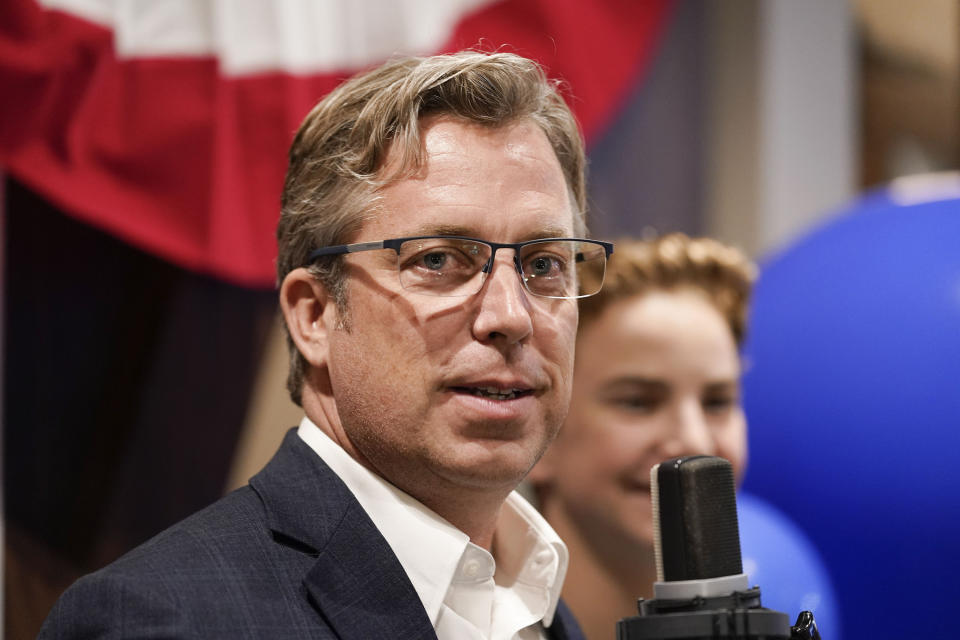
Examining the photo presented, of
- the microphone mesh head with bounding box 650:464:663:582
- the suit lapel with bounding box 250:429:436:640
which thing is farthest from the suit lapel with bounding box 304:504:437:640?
the microphone mesh head with bounding box 650:464:663:582

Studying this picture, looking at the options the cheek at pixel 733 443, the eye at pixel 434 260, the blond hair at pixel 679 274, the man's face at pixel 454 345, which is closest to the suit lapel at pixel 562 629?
the man's face at pixel 454 345

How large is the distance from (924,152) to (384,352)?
16.2 ft

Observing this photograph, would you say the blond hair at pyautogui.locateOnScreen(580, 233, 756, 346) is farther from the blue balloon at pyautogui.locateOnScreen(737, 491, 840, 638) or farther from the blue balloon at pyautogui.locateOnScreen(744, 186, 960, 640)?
the blue balloon at pyautogui.locateOnScreen(737, 491, 840, 638)

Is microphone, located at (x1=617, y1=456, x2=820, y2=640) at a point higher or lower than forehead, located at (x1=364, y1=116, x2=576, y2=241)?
lower

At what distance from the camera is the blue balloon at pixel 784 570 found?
Result: 222 cm

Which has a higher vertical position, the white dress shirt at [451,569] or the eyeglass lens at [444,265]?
the eyeglass lens at [444,265]

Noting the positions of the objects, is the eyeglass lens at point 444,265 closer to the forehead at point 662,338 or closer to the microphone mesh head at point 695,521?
the microphone mesh head at point 695,521

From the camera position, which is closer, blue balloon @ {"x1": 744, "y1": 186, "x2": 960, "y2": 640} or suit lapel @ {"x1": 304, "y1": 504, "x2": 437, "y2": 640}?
suit lapel @ {"x1": 304, "y1": 504, "x2": 437, "y2": 640}

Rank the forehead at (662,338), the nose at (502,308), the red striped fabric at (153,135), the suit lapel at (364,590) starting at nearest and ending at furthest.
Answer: the suit lapel at (364,590) → the nose at (502,308) → the red striped fabric at (153,135) → the forehead at (662,338)

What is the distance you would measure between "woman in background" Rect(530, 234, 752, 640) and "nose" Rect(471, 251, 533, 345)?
3.14 ft

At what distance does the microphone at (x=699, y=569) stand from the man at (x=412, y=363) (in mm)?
305

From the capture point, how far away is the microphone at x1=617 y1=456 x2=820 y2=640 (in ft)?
3.48

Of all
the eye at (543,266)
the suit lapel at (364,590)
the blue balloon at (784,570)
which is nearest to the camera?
the suit lapel at (364,590)

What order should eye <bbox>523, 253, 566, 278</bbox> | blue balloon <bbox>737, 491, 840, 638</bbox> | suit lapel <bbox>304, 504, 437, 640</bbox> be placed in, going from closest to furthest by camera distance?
1. suit lapel <bbox>304, 504, 437, 640</bbox>
2. eye <bbox>523, 253, 566, 278</bbox>
3. blue balloon <bbox>737, 491, 840, 638</bbox>
